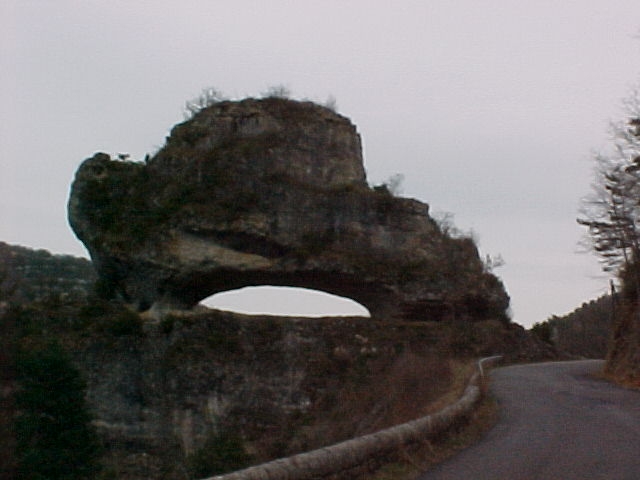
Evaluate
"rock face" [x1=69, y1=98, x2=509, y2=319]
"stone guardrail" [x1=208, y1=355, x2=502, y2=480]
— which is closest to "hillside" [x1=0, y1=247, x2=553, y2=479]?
"rock face" [x1=69, y1=98, x2=509, y2=319]

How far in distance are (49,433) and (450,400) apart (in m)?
14.7

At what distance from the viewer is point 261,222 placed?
41281 mm

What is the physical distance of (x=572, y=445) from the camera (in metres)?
12.8

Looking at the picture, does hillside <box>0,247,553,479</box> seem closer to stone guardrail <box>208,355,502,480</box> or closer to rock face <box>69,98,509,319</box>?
rock face <box>69,98,509,319</box>

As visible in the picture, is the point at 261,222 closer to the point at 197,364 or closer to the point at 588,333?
the point at 197,364

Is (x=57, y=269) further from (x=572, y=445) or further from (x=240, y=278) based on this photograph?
(x=572, y=445)

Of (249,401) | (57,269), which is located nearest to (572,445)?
(249,401)

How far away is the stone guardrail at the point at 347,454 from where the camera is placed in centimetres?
783

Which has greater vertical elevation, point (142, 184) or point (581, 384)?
point (142, 184)

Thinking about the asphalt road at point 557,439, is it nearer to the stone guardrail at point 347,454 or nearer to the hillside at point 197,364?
the stone guardrail at point 347,454

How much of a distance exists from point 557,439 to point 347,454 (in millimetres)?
5071

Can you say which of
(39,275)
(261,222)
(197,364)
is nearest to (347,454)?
(197,364)

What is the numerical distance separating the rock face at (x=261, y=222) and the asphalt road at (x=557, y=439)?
64.5ft

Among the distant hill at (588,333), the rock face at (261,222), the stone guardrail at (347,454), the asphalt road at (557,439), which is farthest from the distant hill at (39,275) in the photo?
the distant hill at (588,333)
